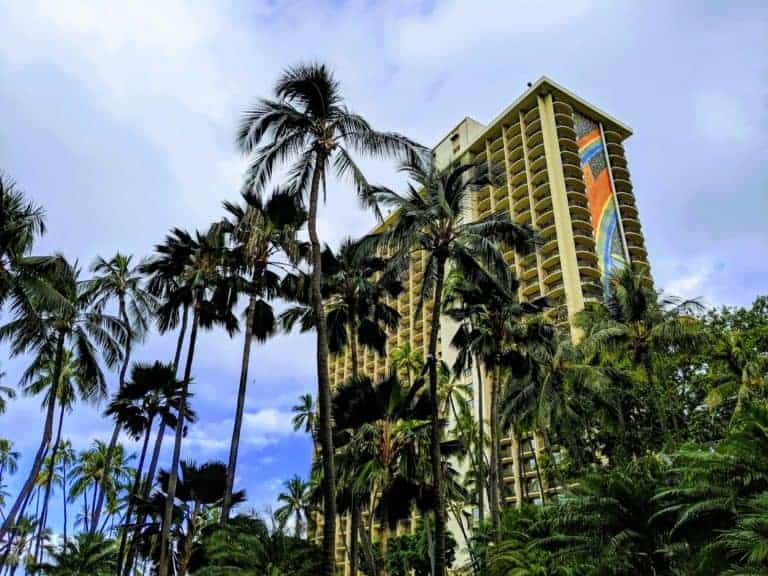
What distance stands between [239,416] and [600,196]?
5856 centimetres

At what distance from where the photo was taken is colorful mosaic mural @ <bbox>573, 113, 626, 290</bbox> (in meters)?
64.8

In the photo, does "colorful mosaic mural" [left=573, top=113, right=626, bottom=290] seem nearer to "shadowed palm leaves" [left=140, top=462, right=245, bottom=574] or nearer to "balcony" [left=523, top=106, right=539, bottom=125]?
"balcony" [left=523, top=106, right=539, bottom=125]

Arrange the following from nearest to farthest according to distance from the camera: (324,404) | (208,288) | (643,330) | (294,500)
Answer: (324,404) → (208,288) → (643,330) → (294,500)

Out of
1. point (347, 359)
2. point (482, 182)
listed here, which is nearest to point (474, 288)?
point (482, 182)

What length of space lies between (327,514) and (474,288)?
1283 cm

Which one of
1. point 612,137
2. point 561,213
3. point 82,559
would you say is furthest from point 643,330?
point 612,137

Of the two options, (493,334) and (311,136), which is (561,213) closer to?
(493,334)

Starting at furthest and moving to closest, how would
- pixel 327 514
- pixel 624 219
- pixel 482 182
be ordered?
1. pixel 624 219
2. pixel 482 182
3. pixel 327 514

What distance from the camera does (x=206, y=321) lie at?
78.9 feet

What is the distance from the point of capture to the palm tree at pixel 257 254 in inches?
786

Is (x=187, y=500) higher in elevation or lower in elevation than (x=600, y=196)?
lower

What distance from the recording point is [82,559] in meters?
25.1

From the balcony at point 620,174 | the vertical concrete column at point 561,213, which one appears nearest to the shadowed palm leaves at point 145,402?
the vertical concrete column at point 561,213

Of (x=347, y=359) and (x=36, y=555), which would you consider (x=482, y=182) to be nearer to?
(x=36, y=555)
